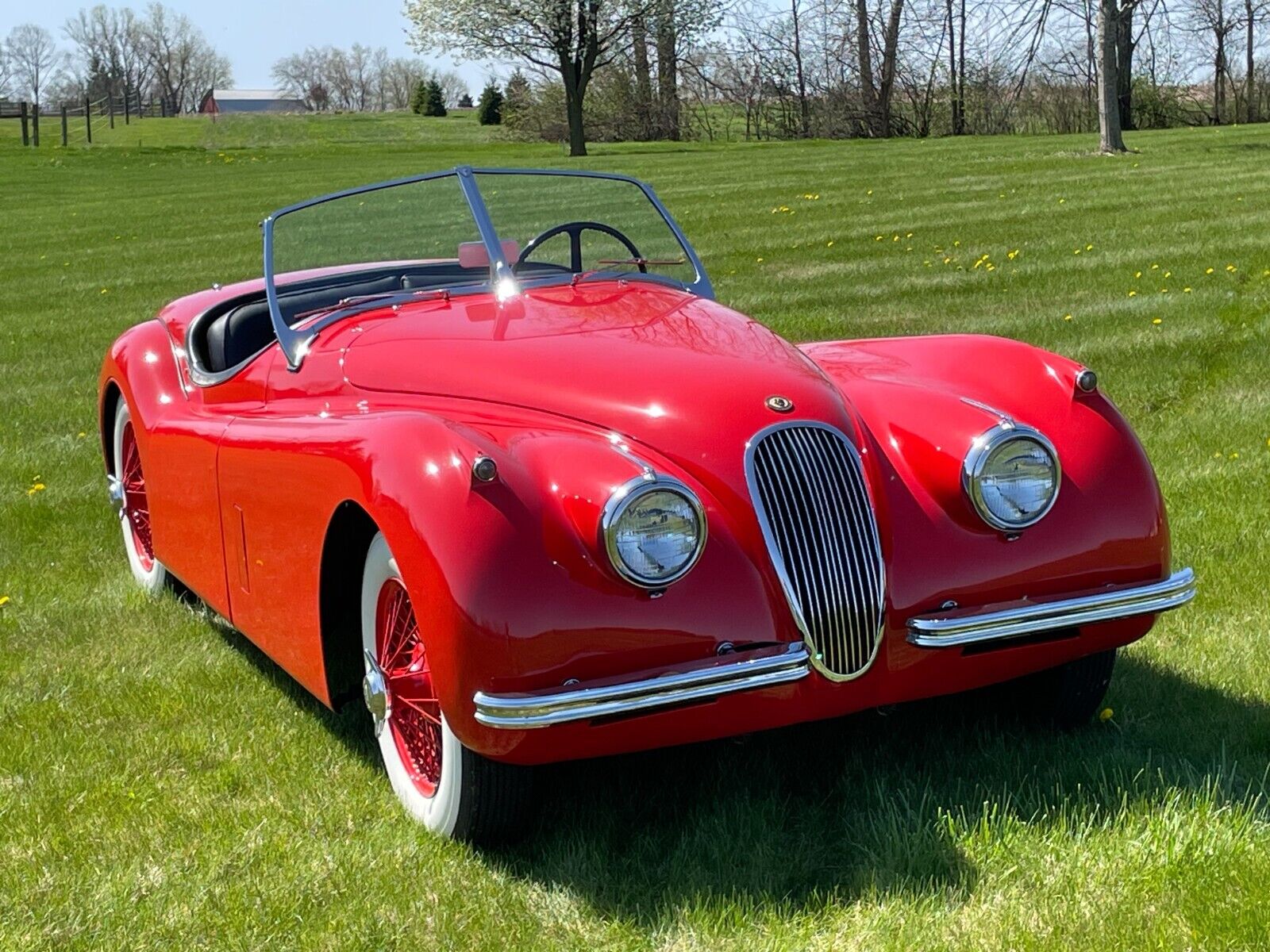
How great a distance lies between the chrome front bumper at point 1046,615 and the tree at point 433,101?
61.3m

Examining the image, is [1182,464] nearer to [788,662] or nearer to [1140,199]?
[788,662]

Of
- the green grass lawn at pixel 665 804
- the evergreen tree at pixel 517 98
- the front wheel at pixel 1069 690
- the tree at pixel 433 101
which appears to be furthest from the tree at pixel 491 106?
the front wheel at pixel 1069 690

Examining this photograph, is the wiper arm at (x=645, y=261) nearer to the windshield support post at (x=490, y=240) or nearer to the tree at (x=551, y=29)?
the windshield support post at (x=490, y=240)

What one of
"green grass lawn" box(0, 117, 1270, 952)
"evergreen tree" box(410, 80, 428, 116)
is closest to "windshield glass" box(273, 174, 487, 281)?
"green grass lawn" box(0, 117, 1270, 952)

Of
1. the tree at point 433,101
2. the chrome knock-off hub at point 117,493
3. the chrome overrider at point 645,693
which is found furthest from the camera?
the tree at point 433,101

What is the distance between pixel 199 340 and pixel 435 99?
5988 centimetres

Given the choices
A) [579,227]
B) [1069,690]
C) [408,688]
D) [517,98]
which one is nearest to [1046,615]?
[1069,690]

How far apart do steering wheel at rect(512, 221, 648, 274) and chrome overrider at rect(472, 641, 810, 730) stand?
72.1 inches

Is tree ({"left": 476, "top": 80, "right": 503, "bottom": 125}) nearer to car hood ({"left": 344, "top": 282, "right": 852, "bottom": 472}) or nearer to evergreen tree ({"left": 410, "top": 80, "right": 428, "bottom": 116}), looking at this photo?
evergreen tree ({"left": 410, "top": 80, "right": 428, "bottom": 116})

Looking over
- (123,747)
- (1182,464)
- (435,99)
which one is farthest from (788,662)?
(435,99)

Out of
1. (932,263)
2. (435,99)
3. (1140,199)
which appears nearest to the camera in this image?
(932,263)

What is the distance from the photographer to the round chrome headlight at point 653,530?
2.80 m

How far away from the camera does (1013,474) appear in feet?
10.5

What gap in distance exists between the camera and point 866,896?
2779mm
